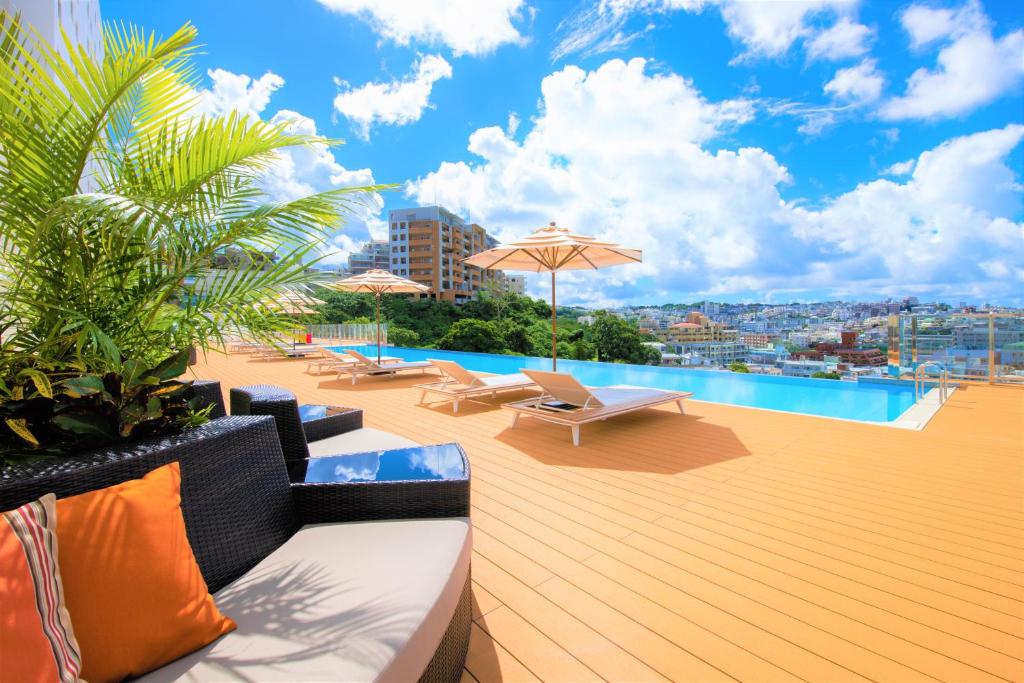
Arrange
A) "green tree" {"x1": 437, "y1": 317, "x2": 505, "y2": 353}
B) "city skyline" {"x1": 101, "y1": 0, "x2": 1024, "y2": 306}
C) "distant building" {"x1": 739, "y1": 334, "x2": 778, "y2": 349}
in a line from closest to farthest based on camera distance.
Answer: "distant building" {"x1": 739, "y1": 334, "x2": 778, "y2": 349}
"city skyline" {"x1": 101, "y1": 0, "x2": 1024, "y2": 306}
"green tree" {"x1": 437, "y1": 317, "x2": 505, "y2": 353}

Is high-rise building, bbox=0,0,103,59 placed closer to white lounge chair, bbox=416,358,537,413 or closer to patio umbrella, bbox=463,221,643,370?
patio umbrella, bbox=463,221,643,370

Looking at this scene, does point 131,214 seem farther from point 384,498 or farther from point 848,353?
point 848,353

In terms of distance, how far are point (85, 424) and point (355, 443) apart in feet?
6.33

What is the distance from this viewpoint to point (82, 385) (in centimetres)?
127

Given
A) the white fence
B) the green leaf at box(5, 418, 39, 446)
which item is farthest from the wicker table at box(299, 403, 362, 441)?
the white fence

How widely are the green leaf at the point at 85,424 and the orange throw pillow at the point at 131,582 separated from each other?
0.26 metres

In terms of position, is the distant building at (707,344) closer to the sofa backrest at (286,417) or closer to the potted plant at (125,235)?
the sofa backrest at (286,417)

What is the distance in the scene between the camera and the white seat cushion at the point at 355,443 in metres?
2.99

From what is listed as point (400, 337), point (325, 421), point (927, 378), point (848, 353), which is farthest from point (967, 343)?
point (400, 337)

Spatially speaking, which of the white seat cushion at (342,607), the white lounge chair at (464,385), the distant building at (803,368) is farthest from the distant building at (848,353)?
the white seat cushion at (342,607)

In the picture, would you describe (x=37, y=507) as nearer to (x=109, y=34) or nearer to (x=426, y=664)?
(x=426, y=664)

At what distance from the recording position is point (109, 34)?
1.53 meters

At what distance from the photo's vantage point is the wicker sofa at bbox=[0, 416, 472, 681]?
1.08 metres

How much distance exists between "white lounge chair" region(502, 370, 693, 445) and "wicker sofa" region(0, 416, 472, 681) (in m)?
2.78
